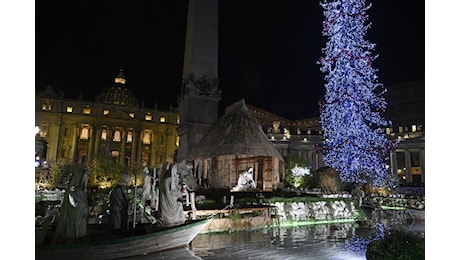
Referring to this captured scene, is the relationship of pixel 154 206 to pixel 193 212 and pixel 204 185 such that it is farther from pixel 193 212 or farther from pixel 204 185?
pixel 204 185

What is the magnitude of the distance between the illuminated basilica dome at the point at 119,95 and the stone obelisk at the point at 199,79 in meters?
62.1

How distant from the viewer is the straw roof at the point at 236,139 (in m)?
20.1

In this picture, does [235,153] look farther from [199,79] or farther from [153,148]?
[153,148]

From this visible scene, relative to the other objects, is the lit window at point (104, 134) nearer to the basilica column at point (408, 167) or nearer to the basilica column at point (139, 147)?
the basilica column at point (139, 147)

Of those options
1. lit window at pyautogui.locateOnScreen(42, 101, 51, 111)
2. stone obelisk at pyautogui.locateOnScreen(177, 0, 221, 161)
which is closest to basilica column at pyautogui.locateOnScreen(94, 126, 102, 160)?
lit window at pyautogui.locateOnScreen(42, 101, 51, 111)

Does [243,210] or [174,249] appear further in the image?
[243,210]

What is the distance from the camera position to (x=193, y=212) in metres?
11.4

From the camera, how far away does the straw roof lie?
65.8ft

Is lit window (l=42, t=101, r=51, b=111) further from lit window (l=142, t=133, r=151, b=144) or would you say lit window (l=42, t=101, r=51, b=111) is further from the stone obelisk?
the stone obelisk

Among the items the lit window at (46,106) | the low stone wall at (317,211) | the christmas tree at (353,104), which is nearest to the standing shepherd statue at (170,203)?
the low stone wall at (317,211)

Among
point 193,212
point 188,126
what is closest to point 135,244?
point 193,212
